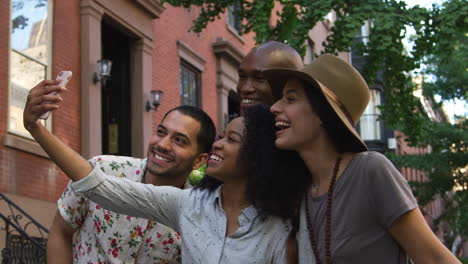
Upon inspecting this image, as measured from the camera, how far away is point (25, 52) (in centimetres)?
1118

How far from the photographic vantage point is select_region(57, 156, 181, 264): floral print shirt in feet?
13.2

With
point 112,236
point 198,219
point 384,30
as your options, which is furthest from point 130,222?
point 384,30

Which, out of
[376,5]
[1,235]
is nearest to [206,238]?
[1,235]

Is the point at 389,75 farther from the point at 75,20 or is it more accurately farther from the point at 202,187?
the point at 202,187

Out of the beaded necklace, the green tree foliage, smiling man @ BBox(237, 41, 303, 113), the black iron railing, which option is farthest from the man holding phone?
the green tree foliage

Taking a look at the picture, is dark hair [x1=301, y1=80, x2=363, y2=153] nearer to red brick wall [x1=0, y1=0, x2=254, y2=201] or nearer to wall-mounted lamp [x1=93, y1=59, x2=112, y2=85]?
red brick wall [x1=0, y1=0, x2=254, y2=201]

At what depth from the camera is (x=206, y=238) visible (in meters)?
3.39

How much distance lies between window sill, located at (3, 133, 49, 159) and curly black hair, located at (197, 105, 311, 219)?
7.35 m

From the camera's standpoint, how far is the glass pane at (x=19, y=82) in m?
10.7

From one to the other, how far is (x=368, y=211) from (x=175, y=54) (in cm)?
1318

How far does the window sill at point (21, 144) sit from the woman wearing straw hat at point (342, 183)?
748 cm

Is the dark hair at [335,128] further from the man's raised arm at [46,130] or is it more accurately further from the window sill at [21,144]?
the window sill at [21,144]

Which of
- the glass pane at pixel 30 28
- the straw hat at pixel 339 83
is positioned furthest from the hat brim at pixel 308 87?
the glass pane at pixel 30 28

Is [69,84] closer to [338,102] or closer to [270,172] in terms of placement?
[270,172]
